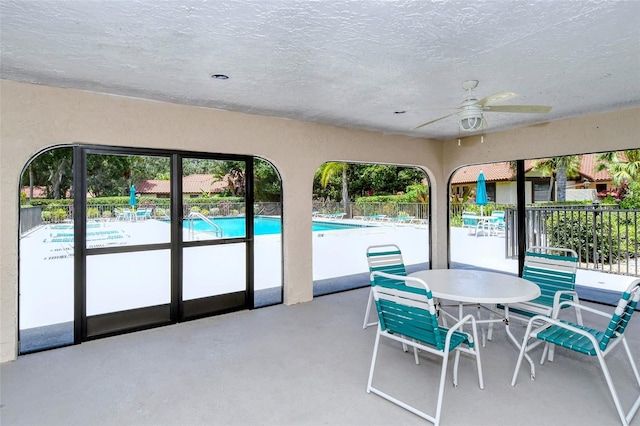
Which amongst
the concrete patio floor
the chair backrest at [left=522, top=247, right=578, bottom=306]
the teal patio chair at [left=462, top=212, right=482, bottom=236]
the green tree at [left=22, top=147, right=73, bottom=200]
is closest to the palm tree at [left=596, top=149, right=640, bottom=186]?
the teal patio chair at [left=462, top=212, right=482, bottom=236]

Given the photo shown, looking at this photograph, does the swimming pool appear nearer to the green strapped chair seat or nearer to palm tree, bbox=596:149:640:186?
the green strapped chair seat

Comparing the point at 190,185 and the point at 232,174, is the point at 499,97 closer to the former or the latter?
the point at 232,174

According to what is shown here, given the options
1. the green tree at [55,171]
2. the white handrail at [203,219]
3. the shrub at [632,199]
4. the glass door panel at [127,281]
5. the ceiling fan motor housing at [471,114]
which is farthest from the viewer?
the shrub at [632,199]

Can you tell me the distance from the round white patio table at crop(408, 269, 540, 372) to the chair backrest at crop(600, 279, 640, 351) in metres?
0.50

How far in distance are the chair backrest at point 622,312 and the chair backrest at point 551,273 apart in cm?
106

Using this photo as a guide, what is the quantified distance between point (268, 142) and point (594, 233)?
17.9 feet

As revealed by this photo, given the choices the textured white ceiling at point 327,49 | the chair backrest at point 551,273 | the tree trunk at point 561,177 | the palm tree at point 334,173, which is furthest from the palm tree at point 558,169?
the palm tree at point 334,173

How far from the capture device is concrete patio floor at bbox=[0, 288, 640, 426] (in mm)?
2254

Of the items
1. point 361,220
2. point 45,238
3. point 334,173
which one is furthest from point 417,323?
point 334,173

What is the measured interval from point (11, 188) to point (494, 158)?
6148 mm

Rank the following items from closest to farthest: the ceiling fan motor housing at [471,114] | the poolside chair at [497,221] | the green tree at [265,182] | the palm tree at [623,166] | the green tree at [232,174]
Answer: the ceiling fan motor housing at [471,114] → the green tree at [232,174] → the green tree at [265,182] → the palm tree at [623,166] → the poolside chair at [497,221]

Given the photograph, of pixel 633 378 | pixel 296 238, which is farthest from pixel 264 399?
pixel 633 378

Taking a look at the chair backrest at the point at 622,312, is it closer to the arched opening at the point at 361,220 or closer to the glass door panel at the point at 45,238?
the arched opening at the point at 361,220

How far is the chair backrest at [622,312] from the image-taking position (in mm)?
2223
